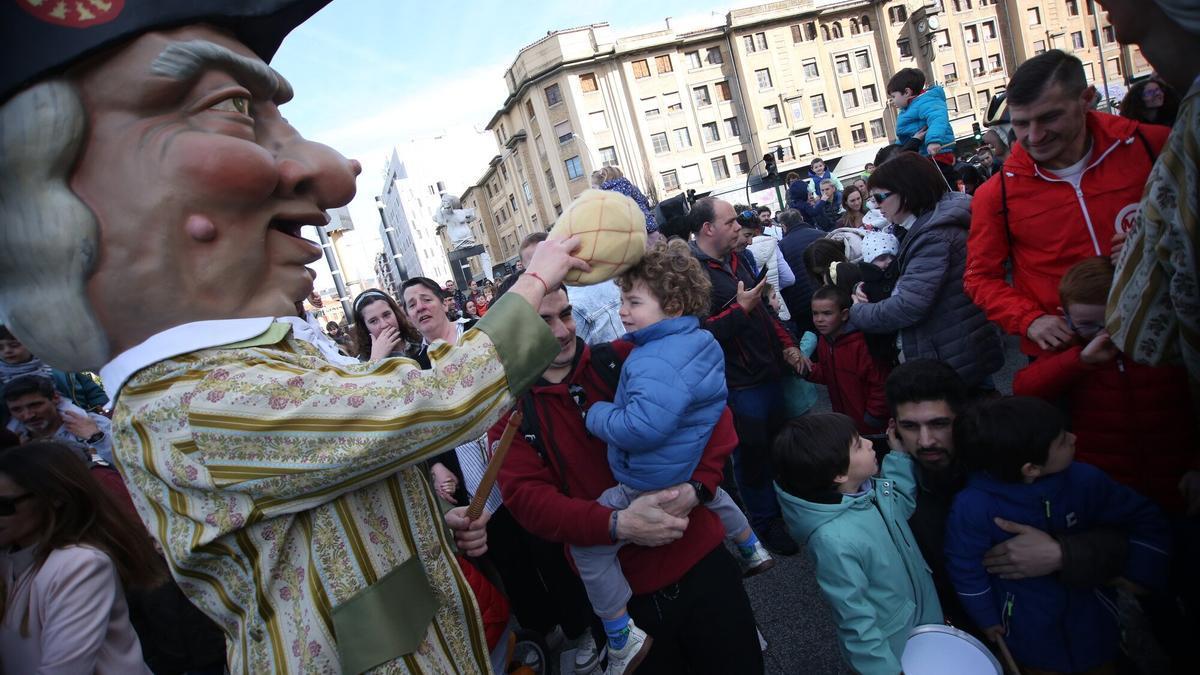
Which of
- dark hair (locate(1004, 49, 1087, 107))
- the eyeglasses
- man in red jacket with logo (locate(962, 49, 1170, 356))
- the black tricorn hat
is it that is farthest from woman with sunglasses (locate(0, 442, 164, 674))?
dark hair (locate(1004, 49, 1087, 107))

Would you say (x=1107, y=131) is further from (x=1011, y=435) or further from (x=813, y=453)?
(x=813, y=453)

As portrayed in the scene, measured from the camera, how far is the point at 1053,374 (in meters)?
2.32

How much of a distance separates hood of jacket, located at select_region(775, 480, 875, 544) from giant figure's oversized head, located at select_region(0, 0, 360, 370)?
1.89m

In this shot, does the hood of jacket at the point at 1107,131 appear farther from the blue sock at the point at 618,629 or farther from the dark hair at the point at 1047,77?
the blue sock at the point at 618,629

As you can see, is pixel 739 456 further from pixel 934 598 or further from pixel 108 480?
pixel 108 480

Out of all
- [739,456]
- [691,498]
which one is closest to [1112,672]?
[691,498]

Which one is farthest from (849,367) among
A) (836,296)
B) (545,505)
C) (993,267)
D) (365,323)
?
(365,323)

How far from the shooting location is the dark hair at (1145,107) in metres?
3.03

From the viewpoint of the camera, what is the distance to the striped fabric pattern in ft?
3.50

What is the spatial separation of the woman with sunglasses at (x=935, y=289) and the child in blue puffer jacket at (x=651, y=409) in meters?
1.47

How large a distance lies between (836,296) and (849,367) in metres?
0.44

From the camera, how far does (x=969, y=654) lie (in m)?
1.93

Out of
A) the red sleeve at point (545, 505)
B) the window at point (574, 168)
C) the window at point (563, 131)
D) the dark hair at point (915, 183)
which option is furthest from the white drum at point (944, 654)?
the window at point (563, 131)

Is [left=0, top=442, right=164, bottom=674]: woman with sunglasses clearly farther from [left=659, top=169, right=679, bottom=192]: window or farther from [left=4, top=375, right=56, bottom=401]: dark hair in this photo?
[left=659, top=169, right=679, bottom=192]: window
